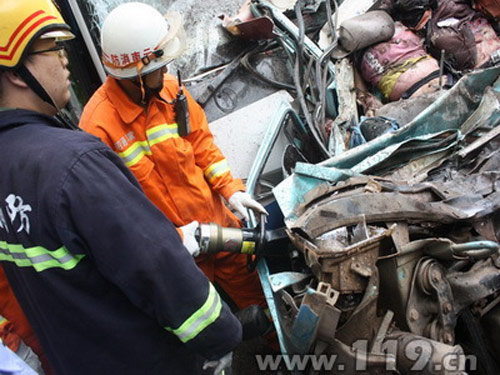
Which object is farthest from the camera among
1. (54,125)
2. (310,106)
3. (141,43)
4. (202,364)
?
(310,106)

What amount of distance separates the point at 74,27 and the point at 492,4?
147 inches

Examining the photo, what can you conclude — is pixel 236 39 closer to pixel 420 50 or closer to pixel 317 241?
pixel 420 50

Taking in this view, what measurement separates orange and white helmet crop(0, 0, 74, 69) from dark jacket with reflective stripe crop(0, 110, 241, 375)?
0.15m

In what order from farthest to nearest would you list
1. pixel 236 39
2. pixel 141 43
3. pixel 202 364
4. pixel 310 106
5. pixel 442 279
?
1. pixel 236 39
2. pixel 310 106
3. pixel 141 43
4. pixel 442 279
5. pixel 202 364

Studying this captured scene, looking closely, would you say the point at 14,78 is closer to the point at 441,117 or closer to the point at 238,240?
the point at 238,240

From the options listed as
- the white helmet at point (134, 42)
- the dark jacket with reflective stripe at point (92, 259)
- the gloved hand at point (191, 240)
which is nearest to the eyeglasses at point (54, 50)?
the dark jacket with reflective stripe at point (92, 259)

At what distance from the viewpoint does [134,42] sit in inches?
78.7

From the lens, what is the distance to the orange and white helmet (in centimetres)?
113

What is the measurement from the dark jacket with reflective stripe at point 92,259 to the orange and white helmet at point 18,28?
0.15m

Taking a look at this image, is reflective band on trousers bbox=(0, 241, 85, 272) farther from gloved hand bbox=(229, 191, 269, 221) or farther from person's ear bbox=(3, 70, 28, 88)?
gloved hand bbox=(229, 191, 269, 221)

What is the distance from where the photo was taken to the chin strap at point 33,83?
1171 mm

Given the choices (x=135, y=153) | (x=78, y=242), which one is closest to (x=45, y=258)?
(x=78, y=242)

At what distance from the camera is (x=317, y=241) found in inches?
66.5

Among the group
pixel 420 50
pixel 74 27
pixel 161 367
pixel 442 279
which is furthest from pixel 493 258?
pixel 74 27
